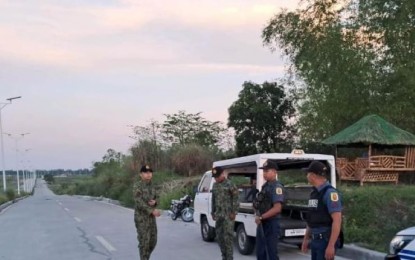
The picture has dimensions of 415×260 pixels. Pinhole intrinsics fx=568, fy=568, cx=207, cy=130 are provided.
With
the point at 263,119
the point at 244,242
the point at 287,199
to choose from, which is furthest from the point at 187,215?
the point at 263,119

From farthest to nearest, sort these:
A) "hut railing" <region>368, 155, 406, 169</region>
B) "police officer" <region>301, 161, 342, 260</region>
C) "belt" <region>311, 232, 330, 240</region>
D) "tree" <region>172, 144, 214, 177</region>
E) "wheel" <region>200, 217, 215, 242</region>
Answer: "tree" <region>172, 144, 214, 177</region> < "hut railing" <region>368, 155, 406, 169</region> < "wheel" <region>200, 217, 215, 242</region> < "belt" <region>311, 232, 330, 240</region> < "police officer" <region>301, 161, 342, 260</region>

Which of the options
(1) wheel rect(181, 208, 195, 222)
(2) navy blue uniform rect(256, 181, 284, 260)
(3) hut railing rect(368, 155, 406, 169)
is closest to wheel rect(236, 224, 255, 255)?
(2) navy blue uniform rect(256, 181, 284, 260)

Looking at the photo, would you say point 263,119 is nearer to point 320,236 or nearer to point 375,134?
point 375,134

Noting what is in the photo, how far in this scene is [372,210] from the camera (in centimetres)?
1278

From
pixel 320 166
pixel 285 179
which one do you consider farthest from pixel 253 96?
pixel 320 166

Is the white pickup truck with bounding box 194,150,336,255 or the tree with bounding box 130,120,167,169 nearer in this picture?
the white pickup truck with bounding box 194,150,336,255

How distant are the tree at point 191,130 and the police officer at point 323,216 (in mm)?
41259

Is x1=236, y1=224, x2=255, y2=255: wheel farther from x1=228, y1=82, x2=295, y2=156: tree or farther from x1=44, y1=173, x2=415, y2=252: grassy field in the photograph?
x1=228, y1=82, x2=295, y2=156: tree

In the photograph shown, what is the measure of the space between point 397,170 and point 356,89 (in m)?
3.91

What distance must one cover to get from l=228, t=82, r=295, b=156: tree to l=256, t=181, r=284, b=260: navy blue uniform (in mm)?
32372

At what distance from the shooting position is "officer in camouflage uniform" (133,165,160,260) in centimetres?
903

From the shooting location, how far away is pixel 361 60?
24.5m

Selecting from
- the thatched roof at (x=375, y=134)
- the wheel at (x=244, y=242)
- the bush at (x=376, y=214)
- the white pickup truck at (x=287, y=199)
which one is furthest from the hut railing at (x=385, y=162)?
the wheel at (x=244, y=242)

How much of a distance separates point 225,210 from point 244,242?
96.3 inches
